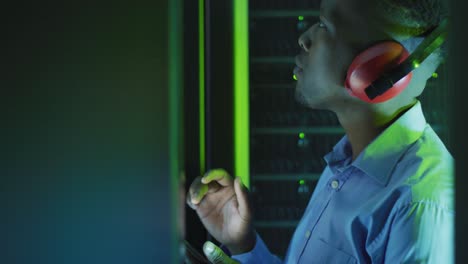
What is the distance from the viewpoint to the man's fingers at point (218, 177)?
4.42ft

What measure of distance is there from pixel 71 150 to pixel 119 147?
0.03m

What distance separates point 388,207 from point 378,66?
310 mm

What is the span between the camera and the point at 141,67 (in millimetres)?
353

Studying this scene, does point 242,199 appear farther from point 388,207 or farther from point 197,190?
point 388,207

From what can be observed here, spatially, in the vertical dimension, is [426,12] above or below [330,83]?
above

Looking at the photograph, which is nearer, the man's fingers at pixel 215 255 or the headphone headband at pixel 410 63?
the headphone headband at pixel 410 63

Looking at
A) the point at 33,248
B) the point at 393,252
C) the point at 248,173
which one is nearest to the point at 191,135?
the point at 248,173

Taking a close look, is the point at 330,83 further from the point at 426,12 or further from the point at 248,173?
the point at 248,173

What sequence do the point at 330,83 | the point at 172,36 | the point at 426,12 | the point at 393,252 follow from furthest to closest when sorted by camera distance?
the point at 330,83 → the point at 426,12 → the point at 393,252 → the point at 172,36

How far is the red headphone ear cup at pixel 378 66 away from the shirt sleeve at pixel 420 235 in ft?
0.87

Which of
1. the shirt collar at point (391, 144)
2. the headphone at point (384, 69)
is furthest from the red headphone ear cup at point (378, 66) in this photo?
the shirt collar at point (391, 144)

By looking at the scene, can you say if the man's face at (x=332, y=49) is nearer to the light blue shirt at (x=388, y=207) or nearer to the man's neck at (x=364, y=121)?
the man's neck at (x=364, y=121)

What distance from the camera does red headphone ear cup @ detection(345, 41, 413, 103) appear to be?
1.15 meters

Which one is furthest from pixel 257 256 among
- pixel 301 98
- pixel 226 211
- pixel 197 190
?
pixel 301 98
